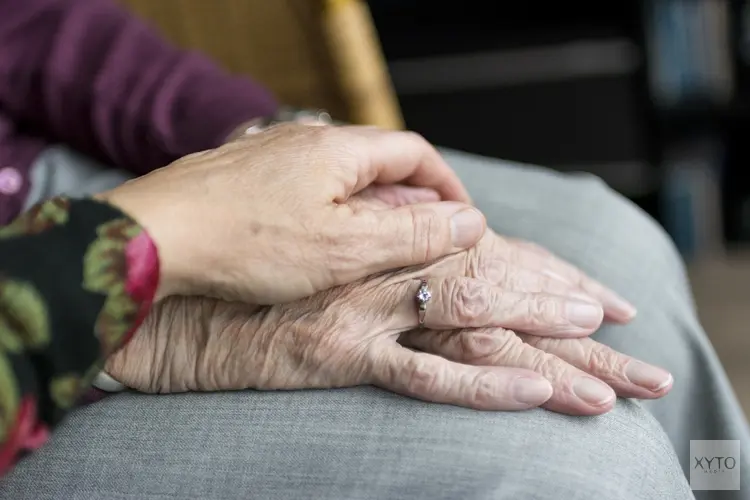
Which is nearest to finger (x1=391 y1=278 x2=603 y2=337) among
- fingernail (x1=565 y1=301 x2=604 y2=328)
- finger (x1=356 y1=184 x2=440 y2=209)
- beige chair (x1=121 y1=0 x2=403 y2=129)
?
fingernail (x1=565 y1=301 x2=604 y2=328)

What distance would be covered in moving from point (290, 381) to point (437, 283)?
152mm

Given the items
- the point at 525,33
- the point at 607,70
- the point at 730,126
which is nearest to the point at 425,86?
the point at 525,33

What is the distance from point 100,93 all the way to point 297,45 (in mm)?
574

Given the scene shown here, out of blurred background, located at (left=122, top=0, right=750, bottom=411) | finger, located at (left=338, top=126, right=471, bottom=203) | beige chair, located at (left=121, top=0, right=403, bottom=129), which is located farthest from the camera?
blurred background, located at (left=122, top=0, right=750, bottom=411)

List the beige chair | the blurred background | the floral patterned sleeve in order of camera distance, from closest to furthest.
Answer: the floral patterned sleeve, the beige chair, the blurred background

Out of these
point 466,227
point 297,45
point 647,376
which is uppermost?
point 297,45

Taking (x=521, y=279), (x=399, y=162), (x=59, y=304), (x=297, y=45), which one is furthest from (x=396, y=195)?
(x=297, y=45)

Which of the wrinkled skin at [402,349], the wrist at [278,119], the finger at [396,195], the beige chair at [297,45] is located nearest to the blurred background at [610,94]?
the beige chair at [297,45]

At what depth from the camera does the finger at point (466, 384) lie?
0.62 m

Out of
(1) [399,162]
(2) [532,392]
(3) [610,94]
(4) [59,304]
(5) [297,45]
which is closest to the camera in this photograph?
(4) [59,304]

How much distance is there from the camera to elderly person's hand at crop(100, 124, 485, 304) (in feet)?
2.02

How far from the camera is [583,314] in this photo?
715 millimetres

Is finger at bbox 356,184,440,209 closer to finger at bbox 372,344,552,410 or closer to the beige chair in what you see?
finger at bbox 372,344,552,410

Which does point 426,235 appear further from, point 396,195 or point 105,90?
point 105,90
